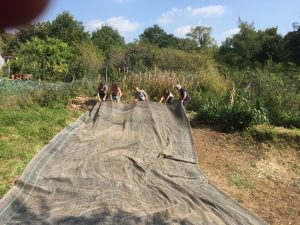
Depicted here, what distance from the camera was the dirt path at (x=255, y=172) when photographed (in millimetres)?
6348

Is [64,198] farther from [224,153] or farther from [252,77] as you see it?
[252,77]

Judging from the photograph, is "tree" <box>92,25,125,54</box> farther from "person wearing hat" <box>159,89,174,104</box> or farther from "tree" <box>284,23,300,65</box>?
"person wearing hat" <box>159,89,174,104</box>

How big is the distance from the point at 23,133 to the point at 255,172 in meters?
4.79

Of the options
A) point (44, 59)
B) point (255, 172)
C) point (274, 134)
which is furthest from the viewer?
point (44, 59)

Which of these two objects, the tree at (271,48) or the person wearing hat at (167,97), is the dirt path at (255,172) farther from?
the tree at (271,48)

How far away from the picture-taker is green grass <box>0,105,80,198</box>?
6.89m

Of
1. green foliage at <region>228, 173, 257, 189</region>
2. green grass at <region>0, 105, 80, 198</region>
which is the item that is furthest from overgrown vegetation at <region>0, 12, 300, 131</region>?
green foliage at <region>228, 173, 257, 189</region>

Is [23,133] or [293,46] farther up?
[293,46]

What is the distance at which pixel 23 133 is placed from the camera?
916 cm

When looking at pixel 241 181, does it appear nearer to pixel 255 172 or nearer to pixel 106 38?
pixel 255 172

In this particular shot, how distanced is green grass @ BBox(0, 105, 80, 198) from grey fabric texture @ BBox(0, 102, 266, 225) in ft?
1.42

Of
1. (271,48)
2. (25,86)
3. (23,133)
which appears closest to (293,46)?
(271,48)

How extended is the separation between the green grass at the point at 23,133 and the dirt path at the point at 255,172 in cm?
319

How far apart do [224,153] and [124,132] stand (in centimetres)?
217
